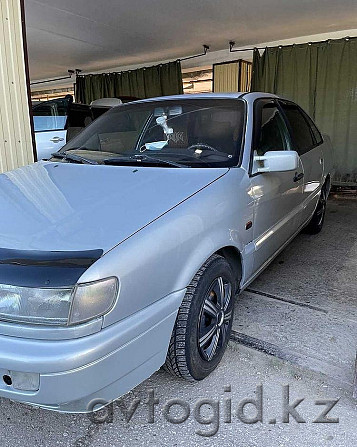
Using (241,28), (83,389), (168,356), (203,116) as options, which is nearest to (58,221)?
(83,389)

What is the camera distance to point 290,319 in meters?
2.48

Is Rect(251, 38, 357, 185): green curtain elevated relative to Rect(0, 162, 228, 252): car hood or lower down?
elevated

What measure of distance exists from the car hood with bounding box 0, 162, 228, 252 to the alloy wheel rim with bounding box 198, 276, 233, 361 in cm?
54

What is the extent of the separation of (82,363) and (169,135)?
67.4 inches

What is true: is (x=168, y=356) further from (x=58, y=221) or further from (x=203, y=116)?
(x=203, y=116)

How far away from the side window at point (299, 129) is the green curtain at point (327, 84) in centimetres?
333

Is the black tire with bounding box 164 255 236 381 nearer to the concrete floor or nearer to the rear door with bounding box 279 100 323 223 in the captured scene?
the concrete floor

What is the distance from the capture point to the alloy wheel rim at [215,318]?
6.40 ft

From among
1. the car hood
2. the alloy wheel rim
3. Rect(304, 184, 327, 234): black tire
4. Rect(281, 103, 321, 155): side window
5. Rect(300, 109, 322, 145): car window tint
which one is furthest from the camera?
Rect(304, 184, 327, 234): black tire

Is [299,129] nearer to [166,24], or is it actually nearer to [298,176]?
[298,176]

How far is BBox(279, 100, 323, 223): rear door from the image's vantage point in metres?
3.40

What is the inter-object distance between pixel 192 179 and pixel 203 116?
0.78 m

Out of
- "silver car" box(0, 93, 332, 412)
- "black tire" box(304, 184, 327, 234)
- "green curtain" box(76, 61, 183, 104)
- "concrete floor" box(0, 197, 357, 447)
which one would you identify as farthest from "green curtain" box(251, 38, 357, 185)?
"concrete floor" box(0, 197, 357, 447)

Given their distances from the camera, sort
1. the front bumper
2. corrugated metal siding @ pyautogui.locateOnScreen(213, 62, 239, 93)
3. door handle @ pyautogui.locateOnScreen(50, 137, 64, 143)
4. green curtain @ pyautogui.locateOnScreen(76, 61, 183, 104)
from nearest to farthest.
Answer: the front bumper → door handle @ pyautogui.locateOnScreen(50, 137, 64, 143) → corrugated metal siding @ pyautogui.locateOnScreen(213, 62, 239, 93) → green curtain @ pyautogui.locateOnScreen(76, 61, 183, 104)
